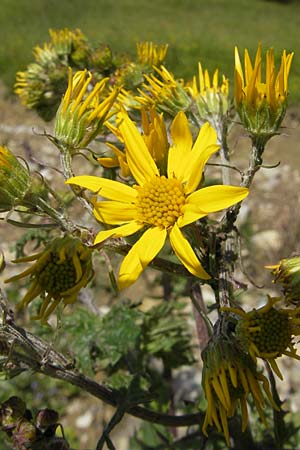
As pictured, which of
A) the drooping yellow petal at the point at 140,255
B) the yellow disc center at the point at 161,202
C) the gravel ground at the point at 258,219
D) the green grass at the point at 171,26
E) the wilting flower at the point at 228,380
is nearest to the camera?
the drooping yellow petal at the point at 140,255

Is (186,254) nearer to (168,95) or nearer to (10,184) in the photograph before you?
(10,184)

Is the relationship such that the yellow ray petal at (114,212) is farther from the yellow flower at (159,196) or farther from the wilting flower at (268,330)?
the wilting flower at (268,330)

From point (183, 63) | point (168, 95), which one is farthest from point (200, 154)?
point (183, 63)

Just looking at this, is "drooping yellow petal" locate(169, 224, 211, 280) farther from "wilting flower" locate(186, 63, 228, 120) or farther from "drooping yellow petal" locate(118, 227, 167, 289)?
"wilting flower" locate(186, 63, 228, 120)

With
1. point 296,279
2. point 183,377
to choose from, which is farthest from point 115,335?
point 183,377

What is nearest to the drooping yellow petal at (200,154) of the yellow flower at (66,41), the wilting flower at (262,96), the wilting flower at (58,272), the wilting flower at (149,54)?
the wilting flower at (262,96)

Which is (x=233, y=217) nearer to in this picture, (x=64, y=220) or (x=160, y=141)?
(x=160, y=141)

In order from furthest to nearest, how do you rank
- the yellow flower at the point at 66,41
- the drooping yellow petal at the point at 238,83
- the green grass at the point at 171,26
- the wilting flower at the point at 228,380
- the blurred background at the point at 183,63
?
the green grass at the point at 171,26 < the blurred background at the point at 183,63 < the yellow flower at the point at 66,41 < the drooping yellow petal at the point at 238,83 < the wilting flower at the point at 228,380

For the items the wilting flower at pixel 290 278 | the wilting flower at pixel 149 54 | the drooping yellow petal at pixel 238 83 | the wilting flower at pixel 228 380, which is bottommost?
the wilting flower at pixel 228 380
